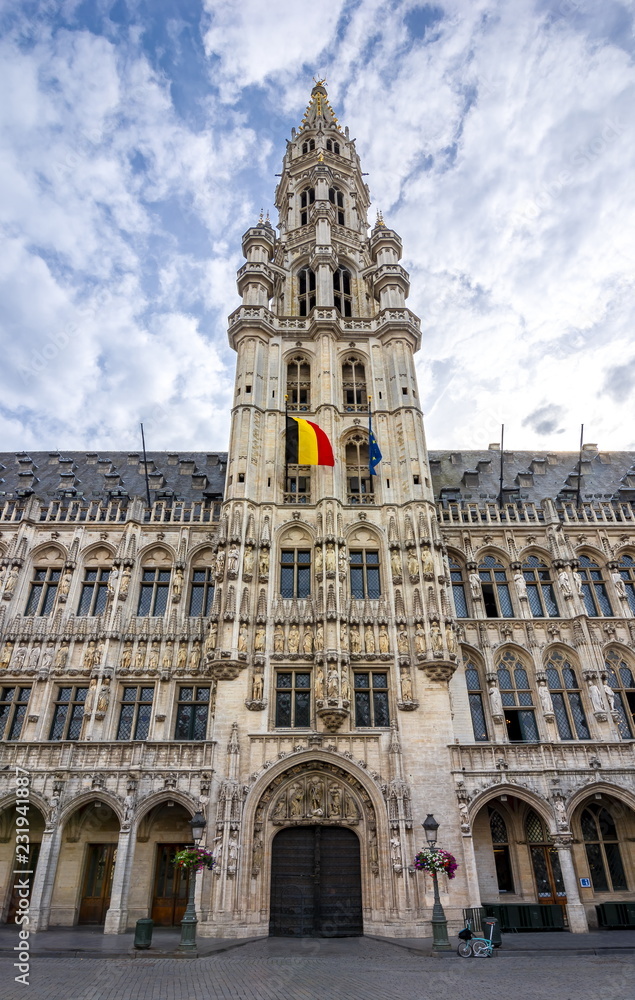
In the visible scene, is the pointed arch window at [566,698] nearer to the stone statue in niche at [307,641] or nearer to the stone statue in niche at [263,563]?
the stone statue in niche at [307,641]

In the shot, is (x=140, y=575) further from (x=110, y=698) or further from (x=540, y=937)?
(x=540, y=937)

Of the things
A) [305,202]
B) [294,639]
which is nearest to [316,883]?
[294,639]

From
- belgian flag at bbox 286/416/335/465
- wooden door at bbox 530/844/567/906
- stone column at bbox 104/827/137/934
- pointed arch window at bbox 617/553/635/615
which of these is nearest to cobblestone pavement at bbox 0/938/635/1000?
stone column at bbox 104/827/137/934

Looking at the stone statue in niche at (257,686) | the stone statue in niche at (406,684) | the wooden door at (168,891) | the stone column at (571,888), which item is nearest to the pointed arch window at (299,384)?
the stone statue in niche at (257,686)

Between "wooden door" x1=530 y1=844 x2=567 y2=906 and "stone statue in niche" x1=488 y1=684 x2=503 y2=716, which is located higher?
"stone statue in niche" x1=488 y1=684 x2=503 y2=716

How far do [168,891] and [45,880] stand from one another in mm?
5162

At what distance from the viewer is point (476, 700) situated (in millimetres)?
29797

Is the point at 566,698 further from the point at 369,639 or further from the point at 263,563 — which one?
the point at 263,563

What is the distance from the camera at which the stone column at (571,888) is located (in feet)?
75.6

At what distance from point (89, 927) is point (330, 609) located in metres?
16.3

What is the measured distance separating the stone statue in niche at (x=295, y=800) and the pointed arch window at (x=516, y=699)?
1084 centimetres

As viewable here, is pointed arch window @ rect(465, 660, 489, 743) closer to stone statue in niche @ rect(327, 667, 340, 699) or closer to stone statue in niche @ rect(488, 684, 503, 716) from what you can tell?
stone statue in niche @ rect(488, 684, 503, 716)

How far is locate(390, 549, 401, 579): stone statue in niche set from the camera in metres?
29.6

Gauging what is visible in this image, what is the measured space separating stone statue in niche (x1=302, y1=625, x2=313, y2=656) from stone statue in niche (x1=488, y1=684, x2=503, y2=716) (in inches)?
369
